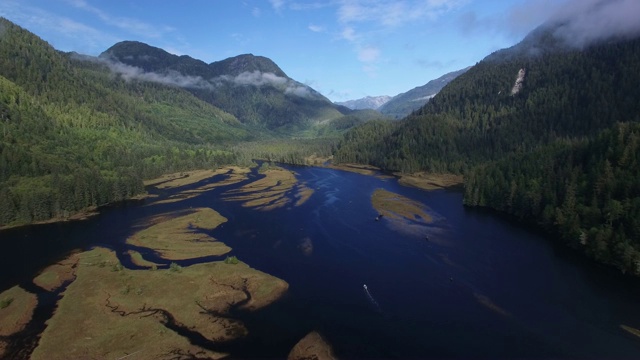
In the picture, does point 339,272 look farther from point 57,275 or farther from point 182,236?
point 57,275

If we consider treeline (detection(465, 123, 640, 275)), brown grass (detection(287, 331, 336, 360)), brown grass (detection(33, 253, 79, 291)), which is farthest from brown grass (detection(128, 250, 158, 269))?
treeline (detection(465, 123, 640, 275))

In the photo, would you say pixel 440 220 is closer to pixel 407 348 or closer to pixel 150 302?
pixel 407 348

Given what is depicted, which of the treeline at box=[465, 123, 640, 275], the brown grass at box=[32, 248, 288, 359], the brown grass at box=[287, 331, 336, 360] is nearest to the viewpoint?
the brown grass at box=[287, 331, 336, 360]

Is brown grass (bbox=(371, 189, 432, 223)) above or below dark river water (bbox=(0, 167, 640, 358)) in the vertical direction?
above

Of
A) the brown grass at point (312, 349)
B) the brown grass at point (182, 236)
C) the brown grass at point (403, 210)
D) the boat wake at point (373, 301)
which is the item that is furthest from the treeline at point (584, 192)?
the brown grass at point (182, 236)

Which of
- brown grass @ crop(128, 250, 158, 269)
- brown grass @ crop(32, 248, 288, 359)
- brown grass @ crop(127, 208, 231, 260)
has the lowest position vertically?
brown grass @ crop(32, 248, 288, 359)

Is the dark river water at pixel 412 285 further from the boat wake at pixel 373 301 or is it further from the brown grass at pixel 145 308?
the brown grass at pixel 145 308

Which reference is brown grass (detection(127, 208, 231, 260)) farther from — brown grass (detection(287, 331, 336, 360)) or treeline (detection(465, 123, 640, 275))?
treeline (detection(465, 123, 640, 275))
